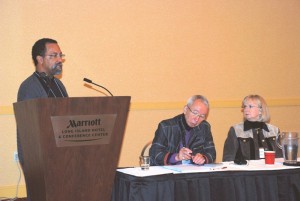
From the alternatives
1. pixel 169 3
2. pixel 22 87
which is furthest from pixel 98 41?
pixel 22 87

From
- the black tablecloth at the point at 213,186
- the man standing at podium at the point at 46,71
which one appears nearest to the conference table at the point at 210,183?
the black tablecloth at the point at 213,186

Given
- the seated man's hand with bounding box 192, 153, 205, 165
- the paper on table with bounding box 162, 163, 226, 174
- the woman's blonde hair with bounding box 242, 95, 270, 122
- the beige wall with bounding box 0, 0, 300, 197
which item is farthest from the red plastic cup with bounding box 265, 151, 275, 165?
the beige wall with bounding box 0, 0, 300, 197

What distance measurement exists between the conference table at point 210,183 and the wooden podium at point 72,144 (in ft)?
0.87

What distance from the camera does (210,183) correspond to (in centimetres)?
285

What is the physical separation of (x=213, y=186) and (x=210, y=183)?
0.10 ft

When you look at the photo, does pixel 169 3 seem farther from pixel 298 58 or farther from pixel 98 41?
pixel 298 58

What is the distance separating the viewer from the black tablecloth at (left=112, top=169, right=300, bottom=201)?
8.74 feet

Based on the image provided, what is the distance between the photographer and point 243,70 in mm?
6176

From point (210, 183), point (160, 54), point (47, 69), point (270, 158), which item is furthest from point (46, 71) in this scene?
point (160, 54)

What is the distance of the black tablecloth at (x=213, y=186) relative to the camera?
2.66 metres

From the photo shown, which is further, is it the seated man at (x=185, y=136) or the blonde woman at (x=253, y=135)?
the blonde woman at (x=253, y=135)

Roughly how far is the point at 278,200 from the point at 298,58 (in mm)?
3929

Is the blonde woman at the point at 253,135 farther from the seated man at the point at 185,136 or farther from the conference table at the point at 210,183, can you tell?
the conference table at the point at 210,183

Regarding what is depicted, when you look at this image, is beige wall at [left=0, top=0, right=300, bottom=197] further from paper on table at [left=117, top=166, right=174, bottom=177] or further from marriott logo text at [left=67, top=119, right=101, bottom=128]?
marriott logo text at [left=67, top=119, right=101, bottom=128]
